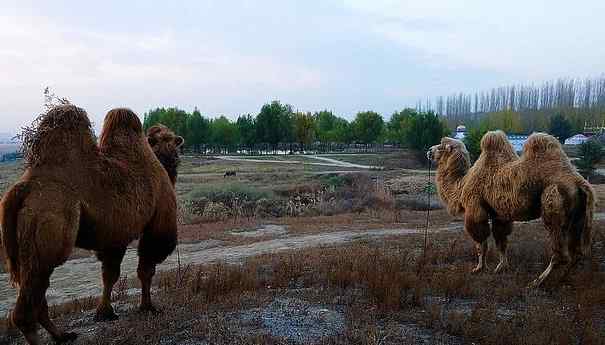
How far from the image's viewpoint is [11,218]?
4.34 meters

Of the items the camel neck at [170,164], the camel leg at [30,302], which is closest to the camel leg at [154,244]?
the camel neck at [170,164]

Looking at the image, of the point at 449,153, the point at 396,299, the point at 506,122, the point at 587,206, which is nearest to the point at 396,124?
the point at 506,122

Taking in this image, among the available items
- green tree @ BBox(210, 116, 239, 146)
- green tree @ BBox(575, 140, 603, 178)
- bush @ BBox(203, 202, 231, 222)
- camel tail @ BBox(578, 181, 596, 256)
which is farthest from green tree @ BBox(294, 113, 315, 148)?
camel tail @ BBox(578, 181, 596, 256)

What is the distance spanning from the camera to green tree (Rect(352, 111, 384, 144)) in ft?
257

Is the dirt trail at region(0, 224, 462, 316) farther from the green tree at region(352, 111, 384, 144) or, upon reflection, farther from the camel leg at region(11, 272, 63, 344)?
the green tree at region(352, 111, 384, 144)

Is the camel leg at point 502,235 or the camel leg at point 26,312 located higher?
the camel leg at point 26,312

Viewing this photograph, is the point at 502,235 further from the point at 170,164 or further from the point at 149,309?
the point at 149,309

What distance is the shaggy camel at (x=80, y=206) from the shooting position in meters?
4.29

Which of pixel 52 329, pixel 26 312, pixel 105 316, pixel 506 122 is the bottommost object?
pixel 105 316

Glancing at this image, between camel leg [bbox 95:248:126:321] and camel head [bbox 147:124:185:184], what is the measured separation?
1368mm

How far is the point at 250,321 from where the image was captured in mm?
5621

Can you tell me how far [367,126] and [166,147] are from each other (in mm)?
73394

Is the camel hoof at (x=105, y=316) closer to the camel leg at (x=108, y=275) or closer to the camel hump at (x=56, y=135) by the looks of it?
the camel leg at (x=108, y=275)

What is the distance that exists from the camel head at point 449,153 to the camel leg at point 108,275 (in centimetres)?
663
